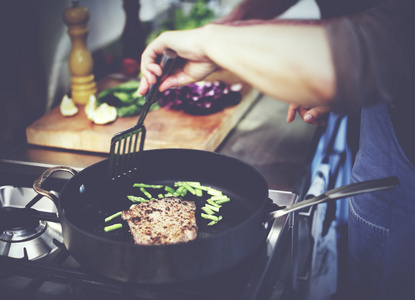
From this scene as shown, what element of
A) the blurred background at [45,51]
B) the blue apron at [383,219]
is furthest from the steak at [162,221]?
the blurred background at [45,51]

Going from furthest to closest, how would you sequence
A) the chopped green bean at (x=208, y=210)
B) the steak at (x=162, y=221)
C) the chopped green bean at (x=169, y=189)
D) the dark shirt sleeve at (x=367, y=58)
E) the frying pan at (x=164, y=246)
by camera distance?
the chopped green bean at (x=169, y=189) < the chopped green bean at (x=208, y=210) < the steak at (x=162, y=221) < the frying pan at (x=164, y=246) < the dark shirt sleeve at (x=367, y=58)

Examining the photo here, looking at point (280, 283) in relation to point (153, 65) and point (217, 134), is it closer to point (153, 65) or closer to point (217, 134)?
point (217, 134)

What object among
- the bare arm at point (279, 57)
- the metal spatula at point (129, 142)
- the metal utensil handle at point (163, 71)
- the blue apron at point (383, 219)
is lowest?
the blue apron at point (383, 219)

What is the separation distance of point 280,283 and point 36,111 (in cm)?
107

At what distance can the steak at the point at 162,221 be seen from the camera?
0.98 metres

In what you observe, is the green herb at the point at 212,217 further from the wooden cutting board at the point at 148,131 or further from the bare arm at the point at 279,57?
the bare arm at the point at 279,57

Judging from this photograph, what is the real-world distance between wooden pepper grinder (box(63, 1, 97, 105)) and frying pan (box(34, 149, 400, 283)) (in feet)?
2.12

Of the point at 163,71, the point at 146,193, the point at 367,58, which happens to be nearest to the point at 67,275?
the point at 146,193

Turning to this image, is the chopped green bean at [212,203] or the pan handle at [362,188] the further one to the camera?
the chopped green bean at [212,203]

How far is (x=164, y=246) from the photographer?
0.76 meters

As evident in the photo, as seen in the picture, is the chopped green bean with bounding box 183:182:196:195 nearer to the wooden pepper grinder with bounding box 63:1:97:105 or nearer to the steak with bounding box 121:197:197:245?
the steak with bounding box 121:197:197:245

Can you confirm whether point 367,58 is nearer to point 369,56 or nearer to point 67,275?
point 369,56

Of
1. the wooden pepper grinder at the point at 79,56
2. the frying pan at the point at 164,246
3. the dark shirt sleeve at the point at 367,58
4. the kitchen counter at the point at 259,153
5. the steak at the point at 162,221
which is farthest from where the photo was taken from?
the wooden pepper grinder at the point at 79,56

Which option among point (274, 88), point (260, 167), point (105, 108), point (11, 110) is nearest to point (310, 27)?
point (274, 88)
